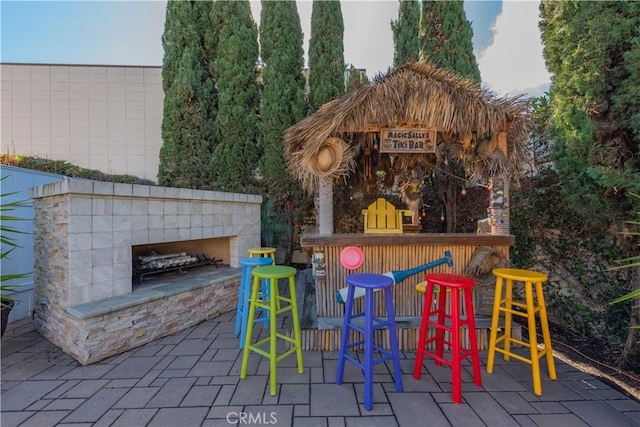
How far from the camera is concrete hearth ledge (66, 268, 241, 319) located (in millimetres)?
2793

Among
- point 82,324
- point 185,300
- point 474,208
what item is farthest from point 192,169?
point 474,208

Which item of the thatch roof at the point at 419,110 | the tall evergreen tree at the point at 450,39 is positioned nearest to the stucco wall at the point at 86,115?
the thatch roof at the point at 419,110

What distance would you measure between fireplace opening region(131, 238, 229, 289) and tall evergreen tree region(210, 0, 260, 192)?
183 cm

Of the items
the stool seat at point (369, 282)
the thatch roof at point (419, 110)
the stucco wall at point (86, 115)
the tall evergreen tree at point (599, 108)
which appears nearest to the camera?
the stool seat at point (369, 282)

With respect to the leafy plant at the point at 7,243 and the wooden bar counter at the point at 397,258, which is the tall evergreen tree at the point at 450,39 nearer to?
the wooden bar counter at the point at 397,258

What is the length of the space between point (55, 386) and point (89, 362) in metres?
0.34

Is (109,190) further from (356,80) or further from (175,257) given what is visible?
(356,80)

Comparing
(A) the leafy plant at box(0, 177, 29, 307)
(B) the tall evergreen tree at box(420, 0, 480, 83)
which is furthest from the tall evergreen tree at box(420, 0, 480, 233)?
(A) the leafy plant at box(0, 177, 29, 307)

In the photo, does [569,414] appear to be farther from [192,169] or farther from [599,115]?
[192,169]

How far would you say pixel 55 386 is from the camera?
243 centimetres

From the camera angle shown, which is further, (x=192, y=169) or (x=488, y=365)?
(x=192, y=169)

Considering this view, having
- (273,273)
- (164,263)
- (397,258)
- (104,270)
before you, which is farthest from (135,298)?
(397,258)

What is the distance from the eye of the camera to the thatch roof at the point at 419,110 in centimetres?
328

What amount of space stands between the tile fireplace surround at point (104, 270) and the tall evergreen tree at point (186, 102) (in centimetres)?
293
